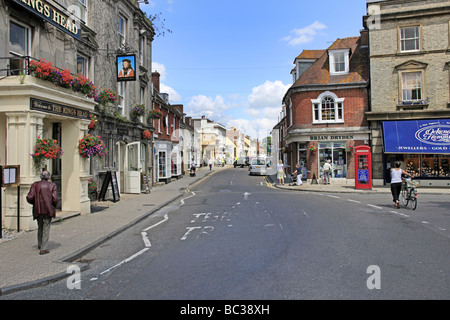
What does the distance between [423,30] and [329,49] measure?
6149mm

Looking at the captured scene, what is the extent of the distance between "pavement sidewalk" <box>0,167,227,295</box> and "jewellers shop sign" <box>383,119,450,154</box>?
647 inches

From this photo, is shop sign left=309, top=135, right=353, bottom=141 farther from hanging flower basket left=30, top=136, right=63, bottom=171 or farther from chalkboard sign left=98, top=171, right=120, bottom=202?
hanging flower basket left=30, top=136, right=63, bottom=171

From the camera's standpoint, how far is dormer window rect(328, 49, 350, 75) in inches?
959

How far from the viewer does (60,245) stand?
7.36 meters

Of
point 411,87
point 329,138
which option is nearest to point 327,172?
point 329,138

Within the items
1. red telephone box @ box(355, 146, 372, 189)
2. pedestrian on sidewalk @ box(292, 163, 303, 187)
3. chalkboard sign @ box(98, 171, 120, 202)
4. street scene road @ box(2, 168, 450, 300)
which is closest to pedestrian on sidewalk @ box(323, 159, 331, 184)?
pedestrian on sidewalk @ box(292, 163, 303, 187)

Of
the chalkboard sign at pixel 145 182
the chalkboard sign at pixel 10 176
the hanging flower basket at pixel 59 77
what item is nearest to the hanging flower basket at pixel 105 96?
the hanging flower basket at pixel 59 77

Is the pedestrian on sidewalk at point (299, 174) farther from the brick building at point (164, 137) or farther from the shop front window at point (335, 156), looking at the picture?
the brick building at point (164, 137)

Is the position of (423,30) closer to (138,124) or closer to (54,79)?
(138,124)

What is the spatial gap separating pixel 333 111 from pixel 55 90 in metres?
19.9

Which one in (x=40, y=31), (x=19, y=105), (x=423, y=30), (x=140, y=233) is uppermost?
(x=423, y=30)

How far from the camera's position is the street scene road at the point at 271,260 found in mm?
4578
